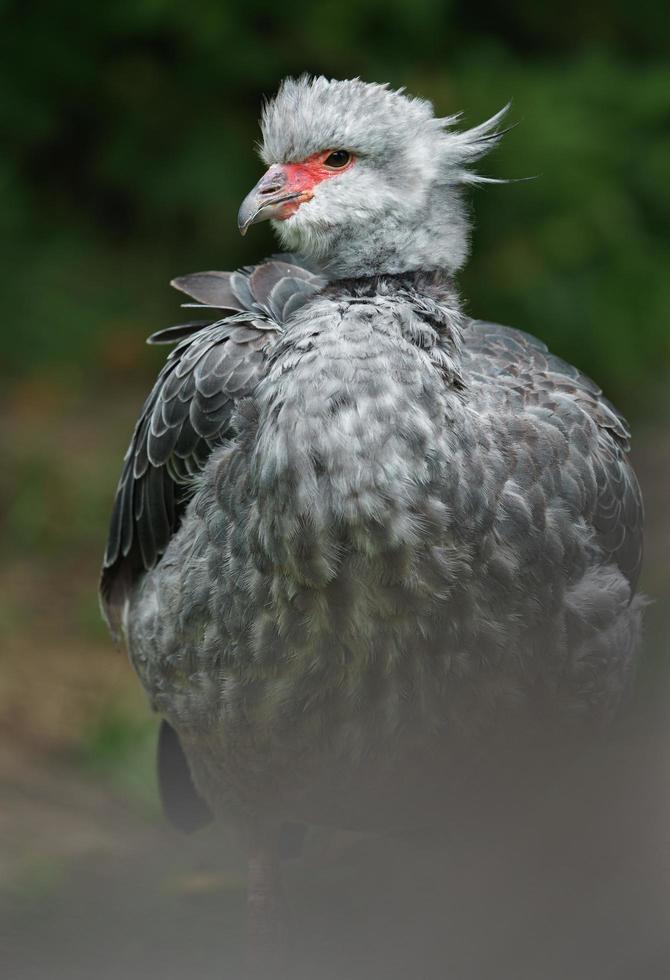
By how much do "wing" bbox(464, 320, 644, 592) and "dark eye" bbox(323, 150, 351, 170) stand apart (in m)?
0.41

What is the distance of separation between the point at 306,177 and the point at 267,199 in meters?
0.07

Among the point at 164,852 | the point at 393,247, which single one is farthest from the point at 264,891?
the point at 393,247

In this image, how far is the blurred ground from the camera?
1.05 m

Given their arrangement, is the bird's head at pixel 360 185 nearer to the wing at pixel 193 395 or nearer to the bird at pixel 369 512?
the bird at pixel 369 512

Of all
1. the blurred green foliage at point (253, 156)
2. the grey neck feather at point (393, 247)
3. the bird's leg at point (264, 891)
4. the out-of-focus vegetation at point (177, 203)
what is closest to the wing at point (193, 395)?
the grey neck feather at point (393, 247)

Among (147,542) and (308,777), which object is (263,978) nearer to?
(308,777)

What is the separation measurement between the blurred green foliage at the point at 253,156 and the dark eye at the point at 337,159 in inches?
97.9

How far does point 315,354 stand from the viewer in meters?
2.14

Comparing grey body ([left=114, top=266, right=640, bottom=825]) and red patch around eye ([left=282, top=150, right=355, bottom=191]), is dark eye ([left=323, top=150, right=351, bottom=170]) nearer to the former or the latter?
red patch around eye ([left=282, top=150, right=355, bottom=191])

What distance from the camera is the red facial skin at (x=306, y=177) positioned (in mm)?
2285

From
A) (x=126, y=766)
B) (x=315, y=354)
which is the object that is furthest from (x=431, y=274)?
(x=126, y=766)

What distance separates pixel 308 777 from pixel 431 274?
0.95m

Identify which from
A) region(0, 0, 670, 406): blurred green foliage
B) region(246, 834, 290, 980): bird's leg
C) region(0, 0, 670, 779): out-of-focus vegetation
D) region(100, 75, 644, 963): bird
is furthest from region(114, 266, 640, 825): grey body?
region(0, 0, 670, 406): blurred green foliage

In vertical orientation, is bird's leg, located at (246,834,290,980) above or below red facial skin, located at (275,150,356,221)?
below
